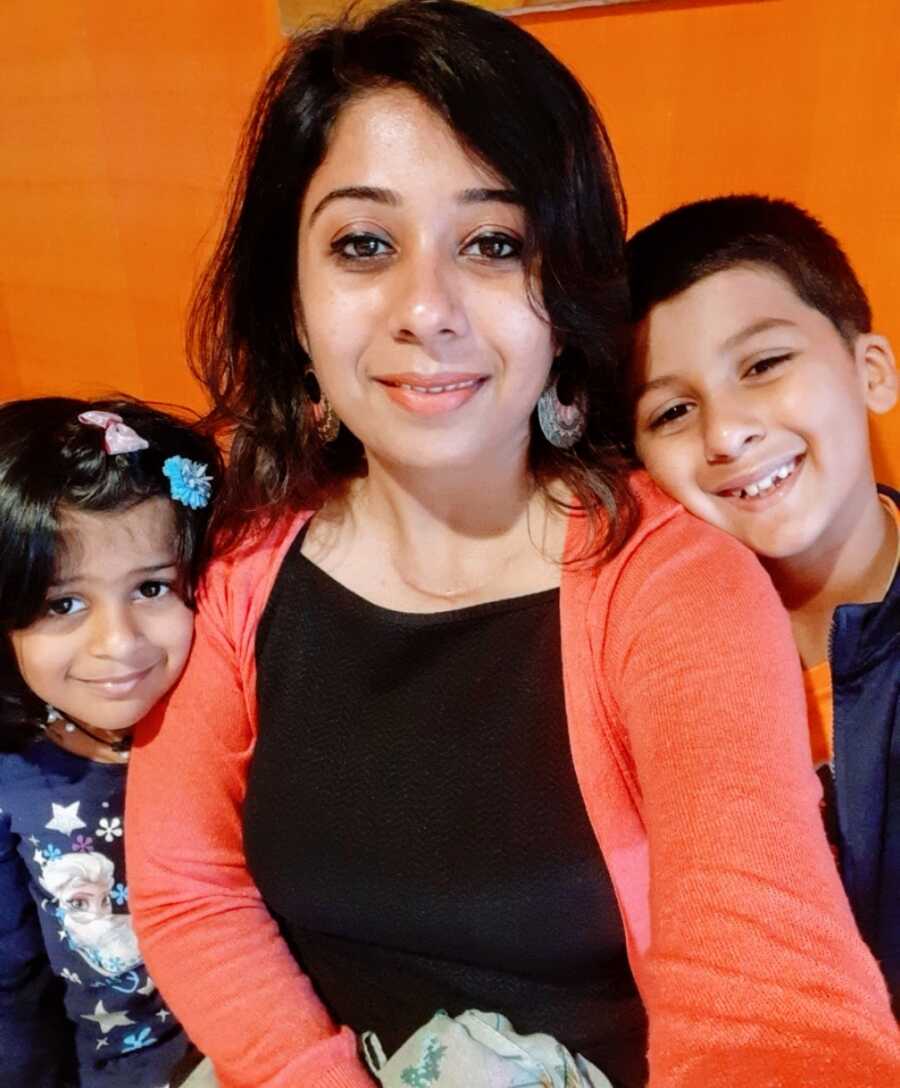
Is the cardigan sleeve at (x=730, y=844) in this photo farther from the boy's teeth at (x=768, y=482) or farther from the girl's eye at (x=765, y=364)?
the girl's eye at (x=765, y=364)

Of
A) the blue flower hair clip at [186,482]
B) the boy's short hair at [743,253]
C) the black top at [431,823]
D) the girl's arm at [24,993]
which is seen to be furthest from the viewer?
the girl's arm at [24,993]

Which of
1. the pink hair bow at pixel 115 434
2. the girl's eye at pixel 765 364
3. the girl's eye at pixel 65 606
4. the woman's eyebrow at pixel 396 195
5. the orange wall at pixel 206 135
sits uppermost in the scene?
the orange wall at pixel 206 135

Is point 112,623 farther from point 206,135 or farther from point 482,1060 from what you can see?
point 206,135

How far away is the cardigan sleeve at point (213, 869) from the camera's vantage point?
913mm

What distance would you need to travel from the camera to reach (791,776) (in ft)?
2.21

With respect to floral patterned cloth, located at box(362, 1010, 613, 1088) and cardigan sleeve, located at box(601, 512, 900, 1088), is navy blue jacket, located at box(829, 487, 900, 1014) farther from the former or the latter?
floral patterned cloth, located at box(362, 1010, 613, 1088)

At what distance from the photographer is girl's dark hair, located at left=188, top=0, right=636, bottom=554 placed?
79 centimetres

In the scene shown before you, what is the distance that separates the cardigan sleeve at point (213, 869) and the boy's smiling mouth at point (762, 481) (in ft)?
1.58

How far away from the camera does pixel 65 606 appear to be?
1.02 meters

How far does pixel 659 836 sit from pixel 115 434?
0.69 metres

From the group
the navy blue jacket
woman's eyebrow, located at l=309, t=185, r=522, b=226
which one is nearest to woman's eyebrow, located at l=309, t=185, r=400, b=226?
woman's eyebrow, located at l=309, t=185, r=522, b=226

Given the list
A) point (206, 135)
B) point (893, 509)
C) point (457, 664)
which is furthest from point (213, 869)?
point (206, 135)

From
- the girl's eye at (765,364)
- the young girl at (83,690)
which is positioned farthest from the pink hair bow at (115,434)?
the girl's eye at (765,364)

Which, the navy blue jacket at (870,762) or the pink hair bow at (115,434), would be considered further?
the pink hair bow at (115,434)
